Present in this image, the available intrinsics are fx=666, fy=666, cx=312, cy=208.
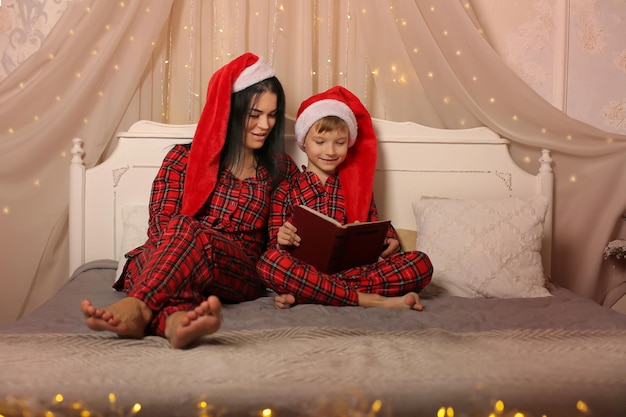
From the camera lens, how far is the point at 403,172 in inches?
90.9

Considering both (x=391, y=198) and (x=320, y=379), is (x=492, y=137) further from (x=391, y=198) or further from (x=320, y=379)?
(x=320, y=379)

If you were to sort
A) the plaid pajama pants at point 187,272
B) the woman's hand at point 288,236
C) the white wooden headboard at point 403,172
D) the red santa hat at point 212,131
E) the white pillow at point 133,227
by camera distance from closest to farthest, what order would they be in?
the plaid pajama pants at point 187,272 → the woman's hand at point 288,236 → the red santa hat at point 212,131 → the white pillow at point 133,227 → the white wooden headboard at point 403,172

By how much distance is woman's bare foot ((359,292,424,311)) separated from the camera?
5.35ft

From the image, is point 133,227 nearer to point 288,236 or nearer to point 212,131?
point 212,131

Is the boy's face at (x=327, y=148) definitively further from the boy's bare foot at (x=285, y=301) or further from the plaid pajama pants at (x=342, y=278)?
the boy's bare foot at (x=285, y=301)

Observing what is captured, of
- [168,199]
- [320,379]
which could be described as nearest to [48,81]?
[168,199]

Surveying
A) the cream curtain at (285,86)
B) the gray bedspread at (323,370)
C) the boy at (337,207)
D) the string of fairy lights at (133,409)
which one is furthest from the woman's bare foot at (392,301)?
the cream curtain at (285,86)

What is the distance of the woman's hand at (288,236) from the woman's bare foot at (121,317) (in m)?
0.53

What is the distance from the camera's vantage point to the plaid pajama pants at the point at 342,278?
164cm

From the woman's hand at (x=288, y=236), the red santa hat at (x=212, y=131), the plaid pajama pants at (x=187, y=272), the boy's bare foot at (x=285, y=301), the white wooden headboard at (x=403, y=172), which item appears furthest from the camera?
the white wooden headboard at (x=403, y=172)

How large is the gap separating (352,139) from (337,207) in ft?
0.74

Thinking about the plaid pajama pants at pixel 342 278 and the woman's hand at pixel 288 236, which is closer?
the plaid pajama pants at pixel 342 278

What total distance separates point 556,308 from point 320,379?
0.84 metres

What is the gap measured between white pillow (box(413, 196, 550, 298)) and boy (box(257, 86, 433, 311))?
0.14 meters
